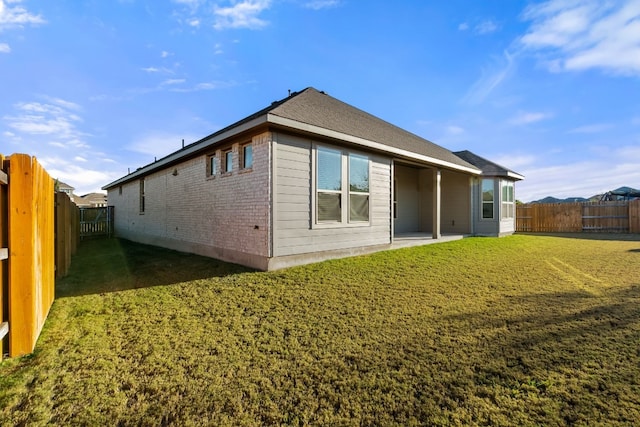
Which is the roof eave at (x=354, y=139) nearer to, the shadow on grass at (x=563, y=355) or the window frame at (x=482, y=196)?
the window frame at (x=482, y=196)

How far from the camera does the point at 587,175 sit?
25594 millimetres

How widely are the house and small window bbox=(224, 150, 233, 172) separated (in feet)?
0.14

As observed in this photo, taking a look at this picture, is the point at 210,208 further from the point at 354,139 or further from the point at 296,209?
the point at 354,139

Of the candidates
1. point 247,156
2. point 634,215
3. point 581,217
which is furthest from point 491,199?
point 247,156

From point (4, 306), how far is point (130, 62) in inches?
340

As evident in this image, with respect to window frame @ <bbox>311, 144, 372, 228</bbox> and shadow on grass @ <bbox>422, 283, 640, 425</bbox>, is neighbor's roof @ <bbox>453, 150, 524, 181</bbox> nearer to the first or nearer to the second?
window frame @ <bbox>311, 144, 372, 228</bbox>

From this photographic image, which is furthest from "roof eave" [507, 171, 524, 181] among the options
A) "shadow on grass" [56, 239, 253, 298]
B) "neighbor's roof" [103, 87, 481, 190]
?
"shadow on grass" [56, 239, 253, 298]

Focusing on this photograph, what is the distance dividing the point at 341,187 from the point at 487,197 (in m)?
9.76

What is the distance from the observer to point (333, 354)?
2.87m

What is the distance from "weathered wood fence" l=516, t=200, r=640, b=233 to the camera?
656 inches

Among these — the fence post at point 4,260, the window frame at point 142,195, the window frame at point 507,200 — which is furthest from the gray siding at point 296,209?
the window frame at point 507,200

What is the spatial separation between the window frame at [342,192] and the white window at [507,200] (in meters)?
9.62

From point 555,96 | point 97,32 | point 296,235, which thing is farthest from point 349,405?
point 555,96

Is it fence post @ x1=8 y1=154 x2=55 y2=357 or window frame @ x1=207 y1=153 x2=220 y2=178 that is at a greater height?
window frame @ x1=207 y1=153 x2=220 y2=178
